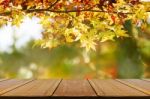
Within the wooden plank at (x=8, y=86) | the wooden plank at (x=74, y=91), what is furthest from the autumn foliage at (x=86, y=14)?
the wooden plank at (x=74, y=91)

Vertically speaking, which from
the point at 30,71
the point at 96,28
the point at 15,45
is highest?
the point at 96,28

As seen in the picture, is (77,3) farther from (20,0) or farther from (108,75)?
(108,75)

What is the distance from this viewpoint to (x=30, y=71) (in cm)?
1911

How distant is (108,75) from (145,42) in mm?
2775

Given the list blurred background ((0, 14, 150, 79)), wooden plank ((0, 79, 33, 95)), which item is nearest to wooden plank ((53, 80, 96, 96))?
wooden plank ((0, 79, 33, 95))

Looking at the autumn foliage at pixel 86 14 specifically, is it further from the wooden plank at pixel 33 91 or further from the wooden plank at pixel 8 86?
the wooden plank at pixel 33 91

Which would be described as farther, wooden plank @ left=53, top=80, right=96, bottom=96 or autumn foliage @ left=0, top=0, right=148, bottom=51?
autumn foliage @ left=0, top=0, right=148, bottom=51

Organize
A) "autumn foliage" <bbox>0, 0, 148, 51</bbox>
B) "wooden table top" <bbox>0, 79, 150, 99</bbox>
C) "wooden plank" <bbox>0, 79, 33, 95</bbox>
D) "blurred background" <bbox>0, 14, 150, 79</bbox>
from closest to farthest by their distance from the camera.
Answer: "wooden table top" <bbox>0, 79, 150, 99</bbox>
"wooden plank" <bbox>0, 79, 33, 95</bbox>
"autumn foliage" <bbox>0, 0, 148, 51</bbox>
"blurred background" <bbox>0, 14, 150, 79</bbox>

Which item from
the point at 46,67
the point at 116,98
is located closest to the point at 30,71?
the point at 46,67

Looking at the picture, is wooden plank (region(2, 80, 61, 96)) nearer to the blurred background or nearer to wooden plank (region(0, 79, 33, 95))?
wooden plank (region(0, 79, 33, 95))

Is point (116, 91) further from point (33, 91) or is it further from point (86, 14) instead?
point (86, 14)

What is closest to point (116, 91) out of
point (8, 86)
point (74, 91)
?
point (74, 91)

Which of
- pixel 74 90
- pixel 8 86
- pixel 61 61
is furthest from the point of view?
pixel 61 61

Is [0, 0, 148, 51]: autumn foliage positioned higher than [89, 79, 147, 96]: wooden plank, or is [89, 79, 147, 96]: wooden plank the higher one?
[0, 0, 148, 51]: autumn foliage
